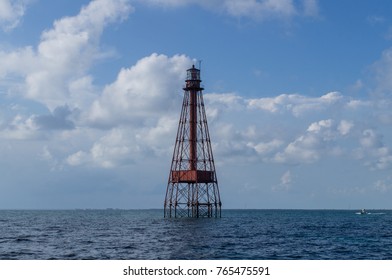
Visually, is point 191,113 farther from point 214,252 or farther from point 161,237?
point 214,252

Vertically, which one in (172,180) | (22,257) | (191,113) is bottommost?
(22,257)

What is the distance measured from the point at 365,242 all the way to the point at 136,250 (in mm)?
27748

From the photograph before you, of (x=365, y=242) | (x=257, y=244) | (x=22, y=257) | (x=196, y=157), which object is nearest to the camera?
(x=22, y=257)
